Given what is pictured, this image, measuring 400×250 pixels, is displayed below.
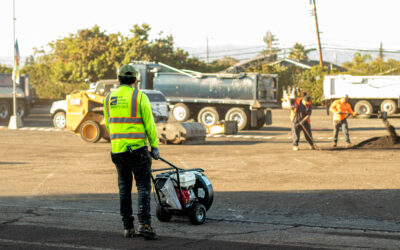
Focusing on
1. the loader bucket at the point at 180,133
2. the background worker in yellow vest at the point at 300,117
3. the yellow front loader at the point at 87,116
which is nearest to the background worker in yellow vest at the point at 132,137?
the background worker in yellow vest at the point at 300,117

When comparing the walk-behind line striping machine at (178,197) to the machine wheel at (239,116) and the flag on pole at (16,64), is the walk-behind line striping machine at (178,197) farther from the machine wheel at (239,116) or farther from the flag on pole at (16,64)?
the flag on pole at (16,64)

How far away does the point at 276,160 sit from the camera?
54.2ft

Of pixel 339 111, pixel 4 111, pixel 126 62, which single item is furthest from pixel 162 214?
pixel 126 62

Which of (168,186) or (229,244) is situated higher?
(168,186)

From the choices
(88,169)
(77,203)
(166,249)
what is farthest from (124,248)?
(88,169)

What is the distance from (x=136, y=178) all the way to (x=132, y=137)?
492 millimetres

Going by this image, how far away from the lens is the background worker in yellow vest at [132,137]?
Answer: 7.02 m

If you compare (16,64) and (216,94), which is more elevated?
(16,64)

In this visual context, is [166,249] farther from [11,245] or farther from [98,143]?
[98,143]

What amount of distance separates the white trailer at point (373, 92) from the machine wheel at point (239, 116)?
1283 cm

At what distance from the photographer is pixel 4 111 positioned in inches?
1377

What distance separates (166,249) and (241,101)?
23.8 meters

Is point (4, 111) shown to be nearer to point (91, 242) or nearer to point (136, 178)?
point (136, 178)

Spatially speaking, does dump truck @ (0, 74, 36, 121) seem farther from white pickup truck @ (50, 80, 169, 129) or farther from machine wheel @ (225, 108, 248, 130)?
machine wheel @ (225, 108, 248, 130)
